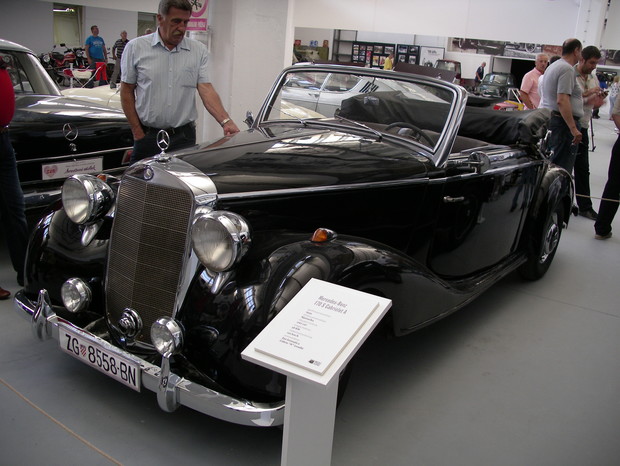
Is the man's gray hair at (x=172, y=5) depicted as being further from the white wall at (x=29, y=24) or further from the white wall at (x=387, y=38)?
the white wall at (x=387, y=38)

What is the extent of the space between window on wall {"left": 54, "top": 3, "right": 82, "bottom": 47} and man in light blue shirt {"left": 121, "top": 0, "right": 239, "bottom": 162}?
741 inches

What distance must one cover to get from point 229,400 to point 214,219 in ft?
Answer: 2.21

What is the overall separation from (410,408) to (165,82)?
2.63 metres

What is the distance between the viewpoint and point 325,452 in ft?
5.96

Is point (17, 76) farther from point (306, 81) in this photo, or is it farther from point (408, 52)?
point (408, 52)

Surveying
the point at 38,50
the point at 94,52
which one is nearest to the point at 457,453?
the point at 94,52

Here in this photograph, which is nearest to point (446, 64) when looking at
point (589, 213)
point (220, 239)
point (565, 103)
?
point (589, 213)

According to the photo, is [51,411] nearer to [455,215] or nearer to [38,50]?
[455,215]

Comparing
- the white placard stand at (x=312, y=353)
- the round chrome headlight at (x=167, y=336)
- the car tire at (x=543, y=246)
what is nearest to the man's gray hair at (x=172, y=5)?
the round chrome headlight at (x=167, y=336)

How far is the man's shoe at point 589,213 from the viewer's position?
694cm

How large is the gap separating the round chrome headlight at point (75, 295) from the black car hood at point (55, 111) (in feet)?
7.17

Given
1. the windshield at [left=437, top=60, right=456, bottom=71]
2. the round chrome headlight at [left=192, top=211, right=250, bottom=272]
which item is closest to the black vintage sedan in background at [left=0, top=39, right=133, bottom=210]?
Result: the round chrome headlight at [left=192, top=211, right=250, bottom=272]

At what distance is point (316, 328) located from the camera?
173 centimetres

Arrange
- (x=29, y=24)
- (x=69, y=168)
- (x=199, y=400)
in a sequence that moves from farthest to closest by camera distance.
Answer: (x=29, y=24) < (x=69, y=168) < (x=199, y=400)
